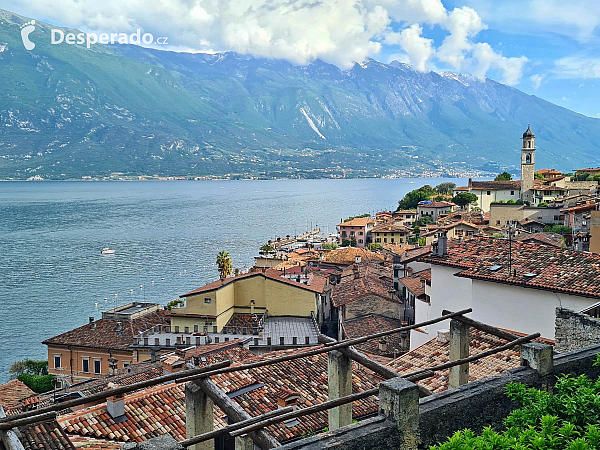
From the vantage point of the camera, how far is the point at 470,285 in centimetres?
2023

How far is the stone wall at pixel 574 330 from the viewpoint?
36.1ft

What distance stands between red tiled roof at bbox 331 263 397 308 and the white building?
66.2ft

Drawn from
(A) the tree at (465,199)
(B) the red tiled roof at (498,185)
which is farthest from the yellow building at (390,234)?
(B) the red tiled roof at (498,185)

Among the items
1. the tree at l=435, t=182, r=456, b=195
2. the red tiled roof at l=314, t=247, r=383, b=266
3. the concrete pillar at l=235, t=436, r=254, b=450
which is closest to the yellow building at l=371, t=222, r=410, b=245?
the red tiled roof at l=314, t=247, r=383, b=266

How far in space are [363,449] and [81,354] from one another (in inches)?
1518

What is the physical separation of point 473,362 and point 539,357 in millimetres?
7978

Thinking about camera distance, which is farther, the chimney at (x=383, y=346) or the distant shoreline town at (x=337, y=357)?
the chimney at (x=383, y=346)

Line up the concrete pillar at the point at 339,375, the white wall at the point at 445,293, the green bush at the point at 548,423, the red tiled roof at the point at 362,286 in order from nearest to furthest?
the green bush at the point at 548,423 < the concrete pillar at the point at 339,375 < the white wall at the point at 445,293 < the red tiled roof at the point at 362,286

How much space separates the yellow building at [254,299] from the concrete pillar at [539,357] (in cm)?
3165

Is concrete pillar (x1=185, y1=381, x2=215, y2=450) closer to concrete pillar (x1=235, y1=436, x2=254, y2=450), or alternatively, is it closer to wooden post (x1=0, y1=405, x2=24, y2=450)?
concrete pillar (x1=235, y1=436, x2=254, y2=450)

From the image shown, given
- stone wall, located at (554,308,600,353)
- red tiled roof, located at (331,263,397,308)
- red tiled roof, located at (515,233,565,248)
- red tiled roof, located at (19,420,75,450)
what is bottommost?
red tiled roof, located at (331,263,397,308)

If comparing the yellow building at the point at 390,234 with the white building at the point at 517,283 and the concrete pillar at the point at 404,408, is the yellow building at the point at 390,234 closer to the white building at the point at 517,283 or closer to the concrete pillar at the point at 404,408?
the white building at the point at 517,283

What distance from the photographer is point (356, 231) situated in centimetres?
10762

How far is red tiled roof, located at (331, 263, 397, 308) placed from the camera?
4172 centimetres
